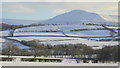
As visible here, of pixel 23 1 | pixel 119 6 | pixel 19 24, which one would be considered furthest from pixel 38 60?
pixel 119 6

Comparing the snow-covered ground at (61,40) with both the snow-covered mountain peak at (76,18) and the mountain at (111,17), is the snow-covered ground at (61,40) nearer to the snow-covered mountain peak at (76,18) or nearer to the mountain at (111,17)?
the snow-covered mountain peak at (76,18)

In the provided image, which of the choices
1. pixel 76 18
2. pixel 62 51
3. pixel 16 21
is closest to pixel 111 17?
pixel 76 18

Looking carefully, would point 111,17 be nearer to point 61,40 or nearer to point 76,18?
point 76,18

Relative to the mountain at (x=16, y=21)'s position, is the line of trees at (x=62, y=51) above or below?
below

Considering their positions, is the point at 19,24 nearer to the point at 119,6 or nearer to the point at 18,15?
the point at 18,15

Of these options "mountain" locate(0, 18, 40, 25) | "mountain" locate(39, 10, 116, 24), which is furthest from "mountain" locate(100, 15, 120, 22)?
"mountain" locate(0, 18, 40, 25)

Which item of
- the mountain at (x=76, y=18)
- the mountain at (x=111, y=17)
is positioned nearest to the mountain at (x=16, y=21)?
the mountain at (x=76, y=18)

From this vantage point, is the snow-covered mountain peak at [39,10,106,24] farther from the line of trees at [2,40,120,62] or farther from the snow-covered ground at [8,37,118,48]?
the line of trees at [2,40,120,62]

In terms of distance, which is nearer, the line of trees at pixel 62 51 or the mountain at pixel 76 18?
the mountain at pixel 76 18

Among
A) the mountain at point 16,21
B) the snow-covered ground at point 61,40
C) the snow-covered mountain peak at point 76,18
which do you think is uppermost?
the snow-covered mountain peak at point 76,18
